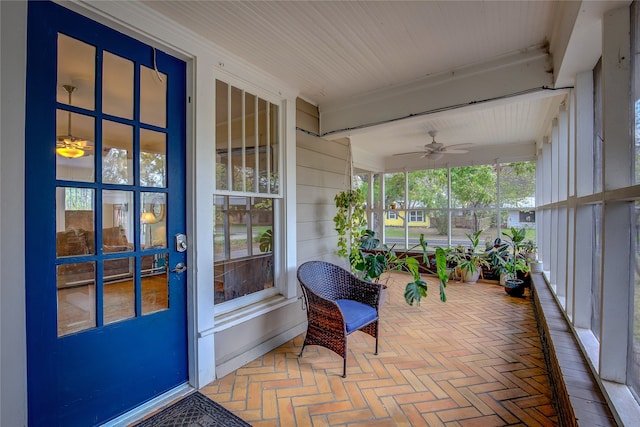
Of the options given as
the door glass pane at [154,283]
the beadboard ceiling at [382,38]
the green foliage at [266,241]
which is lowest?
the door glass pane at [154,283]

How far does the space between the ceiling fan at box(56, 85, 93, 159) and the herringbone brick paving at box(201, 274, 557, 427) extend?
1.78 metres

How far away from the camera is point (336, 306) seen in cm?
228

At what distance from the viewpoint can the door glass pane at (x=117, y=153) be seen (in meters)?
1.72

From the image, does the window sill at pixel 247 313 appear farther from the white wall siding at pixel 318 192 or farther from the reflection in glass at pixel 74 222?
the reflection in glass at pixel 74 222

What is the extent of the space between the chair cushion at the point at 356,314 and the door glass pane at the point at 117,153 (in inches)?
74.6

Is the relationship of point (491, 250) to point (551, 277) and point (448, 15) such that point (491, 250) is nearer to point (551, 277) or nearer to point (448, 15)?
point (551, 277)

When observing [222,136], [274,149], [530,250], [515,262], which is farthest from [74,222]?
[530,250]

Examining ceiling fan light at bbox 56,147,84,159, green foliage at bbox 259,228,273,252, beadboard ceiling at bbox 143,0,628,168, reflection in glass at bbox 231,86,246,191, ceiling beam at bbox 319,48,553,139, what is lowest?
green foliage at bbox 259,228,273,252

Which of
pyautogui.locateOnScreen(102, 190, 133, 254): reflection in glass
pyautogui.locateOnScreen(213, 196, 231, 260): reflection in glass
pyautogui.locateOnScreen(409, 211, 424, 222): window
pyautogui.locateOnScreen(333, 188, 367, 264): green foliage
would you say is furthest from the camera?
pyautogui.locateOnScreen(409, 211, 424, 222): window

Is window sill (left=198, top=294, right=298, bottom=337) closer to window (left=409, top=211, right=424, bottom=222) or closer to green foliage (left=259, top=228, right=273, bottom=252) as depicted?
green foliage (left=259, top=228, right=273, bottom=252)

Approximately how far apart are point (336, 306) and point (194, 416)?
3.86 feet

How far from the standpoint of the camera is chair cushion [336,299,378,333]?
2340 mm

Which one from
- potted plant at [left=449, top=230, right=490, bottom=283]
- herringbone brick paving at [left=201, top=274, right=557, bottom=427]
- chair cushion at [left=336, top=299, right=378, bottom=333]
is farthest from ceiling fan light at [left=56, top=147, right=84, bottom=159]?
potted plant at [left=449, top=230, right=490, bottom=283]

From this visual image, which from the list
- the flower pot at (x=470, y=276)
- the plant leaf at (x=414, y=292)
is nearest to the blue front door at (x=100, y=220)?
the plant leaf at (x=414, y=292)
